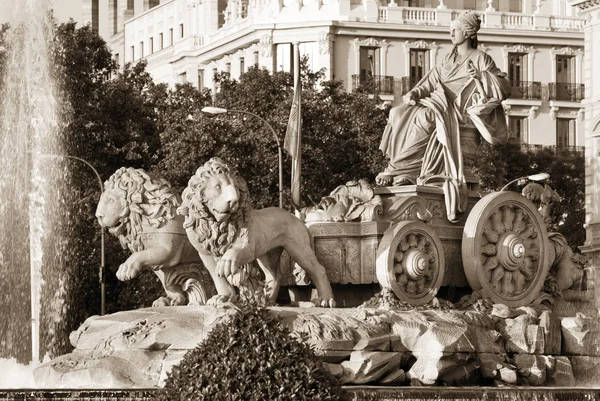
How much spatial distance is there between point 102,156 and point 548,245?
31702 mm

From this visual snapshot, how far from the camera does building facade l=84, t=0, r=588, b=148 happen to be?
89938 millimetres

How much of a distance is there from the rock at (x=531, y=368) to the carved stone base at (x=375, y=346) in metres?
0.01

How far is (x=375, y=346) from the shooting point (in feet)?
71.2

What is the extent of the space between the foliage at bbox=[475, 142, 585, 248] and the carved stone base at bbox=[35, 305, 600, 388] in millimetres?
45693

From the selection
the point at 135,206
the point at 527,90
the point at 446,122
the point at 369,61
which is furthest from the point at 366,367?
the point at 527,90

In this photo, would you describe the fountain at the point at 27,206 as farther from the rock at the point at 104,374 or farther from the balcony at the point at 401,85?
the balcony at the point at 401,85

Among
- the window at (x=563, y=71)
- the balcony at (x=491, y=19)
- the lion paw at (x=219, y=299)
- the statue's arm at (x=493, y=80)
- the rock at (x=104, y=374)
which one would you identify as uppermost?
the balcony at (x=491, y=19)

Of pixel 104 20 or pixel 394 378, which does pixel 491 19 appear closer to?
pixel 104 20

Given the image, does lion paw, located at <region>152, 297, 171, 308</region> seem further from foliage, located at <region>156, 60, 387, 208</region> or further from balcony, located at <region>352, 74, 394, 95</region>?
balcony, located at <region>352, 74, 394, 95</region>

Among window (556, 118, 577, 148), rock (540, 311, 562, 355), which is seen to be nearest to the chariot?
rock (540, 311, 562, 355)

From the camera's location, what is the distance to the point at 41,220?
42531mm

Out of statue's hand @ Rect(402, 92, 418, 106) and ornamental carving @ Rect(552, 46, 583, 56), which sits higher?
ornamental carving @ Rect(552, 46, 583, 56)

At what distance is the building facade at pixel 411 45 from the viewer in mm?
89938

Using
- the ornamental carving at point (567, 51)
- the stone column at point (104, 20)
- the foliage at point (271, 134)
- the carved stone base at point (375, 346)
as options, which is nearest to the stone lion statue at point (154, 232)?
the carved stone base at point (375, 346)
